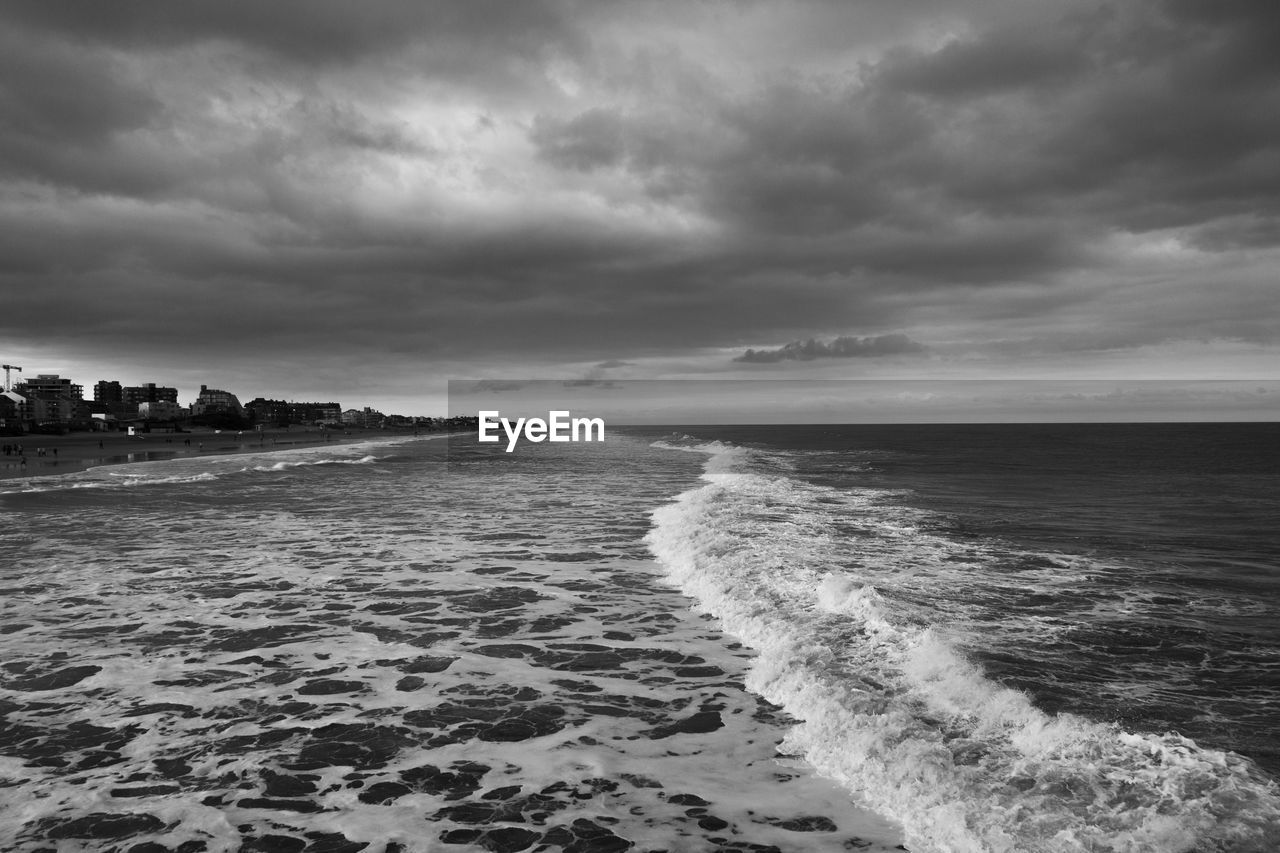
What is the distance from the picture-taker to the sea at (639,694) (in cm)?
562

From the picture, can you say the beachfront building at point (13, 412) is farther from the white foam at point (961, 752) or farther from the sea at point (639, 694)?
the white foam at point (961, 752)

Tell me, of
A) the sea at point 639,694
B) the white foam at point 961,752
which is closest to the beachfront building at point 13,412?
the sea at point 639,694

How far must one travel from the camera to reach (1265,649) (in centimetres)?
999

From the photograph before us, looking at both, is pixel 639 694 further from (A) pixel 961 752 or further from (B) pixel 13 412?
(B) pixel 13 412

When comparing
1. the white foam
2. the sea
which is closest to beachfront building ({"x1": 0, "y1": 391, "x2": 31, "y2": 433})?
the sea

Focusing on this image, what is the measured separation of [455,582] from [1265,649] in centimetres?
1324

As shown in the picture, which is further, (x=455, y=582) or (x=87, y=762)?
(x=455, y=582)

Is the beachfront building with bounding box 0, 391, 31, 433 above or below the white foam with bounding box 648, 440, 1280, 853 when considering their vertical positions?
above

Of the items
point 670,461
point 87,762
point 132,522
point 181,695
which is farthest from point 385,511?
point 670,461

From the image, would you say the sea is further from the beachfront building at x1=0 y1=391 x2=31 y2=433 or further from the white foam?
the beachfront building at x1=0 y1=391 x2=31 y2=433

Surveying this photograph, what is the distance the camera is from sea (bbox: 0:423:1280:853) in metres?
5.62

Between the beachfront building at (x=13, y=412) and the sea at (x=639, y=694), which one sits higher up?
the beachfront building at (x=13, y=412)

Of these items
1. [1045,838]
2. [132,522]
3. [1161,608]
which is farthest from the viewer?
[132,522]

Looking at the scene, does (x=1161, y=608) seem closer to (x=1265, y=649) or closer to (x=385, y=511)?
(x=1265, y=649)
